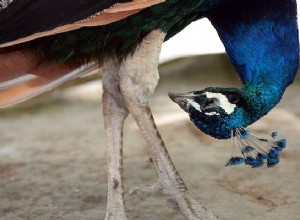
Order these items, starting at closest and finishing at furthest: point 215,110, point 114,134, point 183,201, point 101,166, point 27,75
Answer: point 215,110, point 183,201, point 114,134, point 27,75, point 101,166

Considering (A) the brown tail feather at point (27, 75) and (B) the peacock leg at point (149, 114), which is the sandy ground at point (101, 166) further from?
(A) the brown tail feather at point (27, 75)

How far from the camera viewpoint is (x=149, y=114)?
275 centimetres

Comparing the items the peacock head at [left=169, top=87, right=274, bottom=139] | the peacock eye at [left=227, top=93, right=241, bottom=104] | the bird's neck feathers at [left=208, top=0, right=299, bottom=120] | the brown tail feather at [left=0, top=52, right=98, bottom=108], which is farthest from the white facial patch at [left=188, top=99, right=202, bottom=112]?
the brown tail feather at [left=0, top=52, right=98, bottom=108]

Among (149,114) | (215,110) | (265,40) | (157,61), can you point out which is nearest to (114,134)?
(149,114)

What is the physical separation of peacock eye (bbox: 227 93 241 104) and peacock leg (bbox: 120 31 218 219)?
0.27 metres

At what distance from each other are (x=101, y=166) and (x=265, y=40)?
3.50 feet

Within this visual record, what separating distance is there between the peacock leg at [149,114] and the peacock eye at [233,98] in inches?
10.5

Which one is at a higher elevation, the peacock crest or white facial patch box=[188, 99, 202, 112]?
white facial patch box=[188, 99, 202, 112]

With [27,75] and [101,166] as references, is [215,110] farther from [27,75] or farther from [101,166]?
[101,166]

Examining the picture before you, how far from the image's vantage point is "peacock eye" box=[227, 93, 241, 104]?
2633mm

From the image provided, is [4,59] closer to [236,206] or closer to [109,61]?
[109,61]

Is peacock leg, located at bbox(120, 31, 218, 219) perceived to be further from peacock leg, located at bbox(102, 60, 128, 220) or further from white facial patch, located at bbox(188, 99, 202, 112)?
white facial patch, located at bbox(188, 99, 202, 112)

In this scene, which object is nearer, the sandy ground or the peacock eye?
the peacock eye

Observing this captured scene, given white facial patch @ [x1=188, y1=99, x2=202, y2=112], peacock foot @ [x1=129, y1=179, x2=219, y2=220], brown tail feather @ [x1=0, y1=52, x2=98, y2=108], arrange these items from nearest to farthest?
white facial patch @ [x1=188, y1=99, x2=202, y2=112]
peacock foot @ [x1=129, y1=179, x2=219, y2=220]
brown tail feather @ [x1=0, y1=52, x2=98, y2=108]
